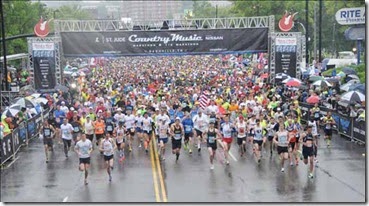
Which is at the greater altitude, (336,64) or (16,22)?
(16,22)

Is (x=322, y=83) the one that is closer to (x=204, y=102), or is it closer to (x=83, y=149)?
(x=204, y=102)

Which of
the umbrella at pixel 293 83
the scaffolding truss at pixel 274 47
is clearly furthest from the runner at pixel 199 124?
the scaffolding truss at pixel 274 47

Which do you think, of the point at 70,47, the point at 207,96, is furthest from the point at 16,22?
the point at 207,96

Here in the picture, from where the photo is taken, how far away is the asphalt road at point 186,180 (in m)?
16.3

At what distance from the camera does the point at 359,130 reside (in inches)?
966

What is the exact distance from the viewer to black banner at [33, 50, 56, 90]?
1452 inches

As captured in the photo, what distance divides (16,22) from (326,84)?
35.2 m

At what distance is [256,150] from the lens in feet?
68.6

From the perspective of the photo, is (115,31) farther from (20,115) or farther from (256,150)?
(256,150)

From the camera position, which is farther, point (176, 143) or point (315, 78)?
point (315, 78)

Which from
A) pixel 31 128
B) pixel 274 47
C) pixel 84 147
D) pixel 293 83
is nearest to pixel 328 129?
pixel 293 83

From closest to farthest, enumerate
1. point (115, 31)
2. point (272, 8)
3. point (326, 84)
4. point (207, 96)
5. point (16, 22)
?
point (207, 96) → point (326, 84) → point (115, 31) → point (16, 22) → point (272, 8)

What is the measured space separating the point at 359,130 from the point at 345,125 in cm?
159

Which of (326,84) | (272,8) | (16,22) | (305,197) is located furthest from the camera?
(272,8)
